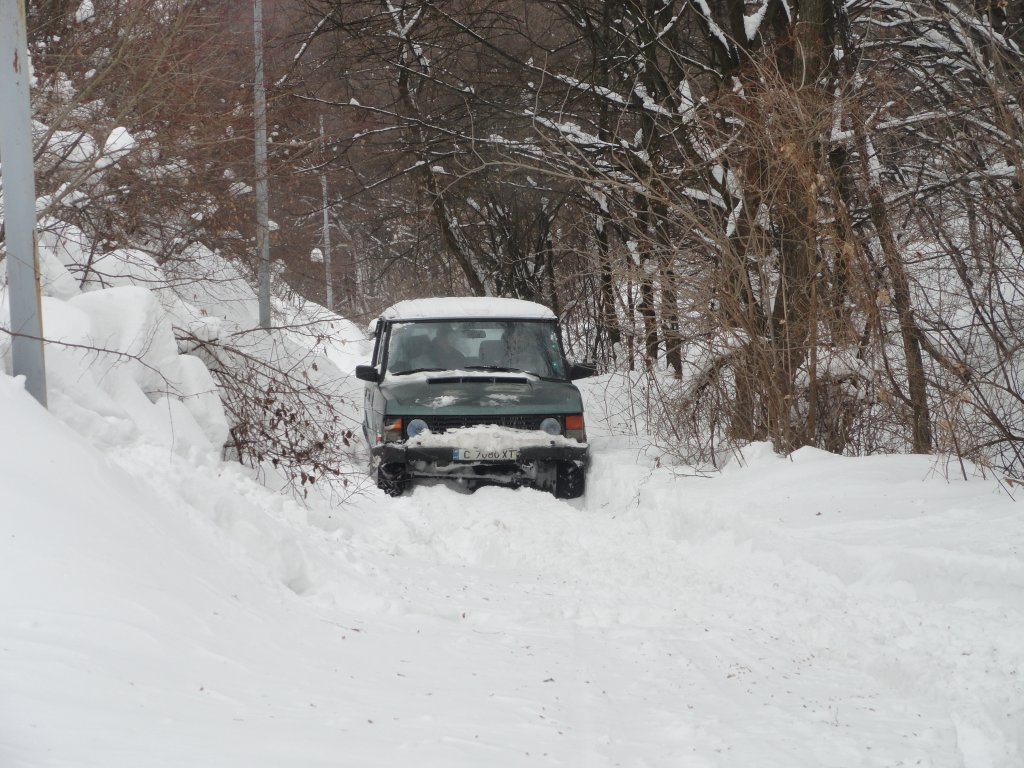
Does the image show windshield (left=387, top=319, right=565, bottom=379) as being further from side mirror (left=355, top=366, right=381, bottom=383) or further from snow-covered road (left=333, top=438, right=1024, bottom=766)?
snow-covered road (left=333, top=438, right=1024, bottom=766)

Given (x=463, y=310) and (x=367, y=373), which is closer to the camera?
(x=367, y=373)

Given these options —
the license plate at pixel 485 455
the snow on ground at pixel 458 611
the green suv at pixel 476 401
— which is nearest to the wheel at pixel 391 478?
the green suv at pixel 476 401

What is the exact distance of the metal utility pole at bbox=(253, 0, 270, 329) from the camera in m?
13.9

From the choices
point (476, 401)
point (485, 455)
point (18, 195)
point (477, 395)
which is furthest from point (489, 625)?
point (477, 395)

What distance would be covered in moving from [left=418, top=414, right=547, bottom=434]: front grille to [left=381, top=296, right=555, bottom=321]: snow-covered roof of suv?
147cm

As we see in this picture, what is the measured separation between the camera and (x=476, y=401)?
9227 millimetres

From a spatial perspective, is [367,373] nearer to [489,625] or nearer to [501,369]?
[501,369]

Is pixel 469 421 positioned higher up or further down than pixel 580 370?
further down

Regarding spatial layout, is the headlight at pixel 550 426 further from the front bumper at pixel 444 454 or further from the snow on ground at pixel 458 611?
the snow on ground at pixel 458 611

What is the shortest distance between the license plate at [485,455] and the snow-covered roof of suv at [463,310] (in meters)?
1.78

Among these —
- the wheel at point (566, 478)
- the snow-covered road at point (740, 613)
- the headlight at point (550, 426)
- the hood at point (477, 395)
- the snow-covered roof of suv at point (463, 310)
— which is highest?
the snow-covered roof of suv at point (463, 310)

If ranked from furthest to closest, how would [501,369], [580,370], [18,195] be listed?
[580,370]
[501,369]
[18,195]

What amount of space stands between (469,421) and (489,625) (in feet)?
12.1

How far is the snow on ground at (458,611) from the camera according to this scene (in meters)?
3.39
